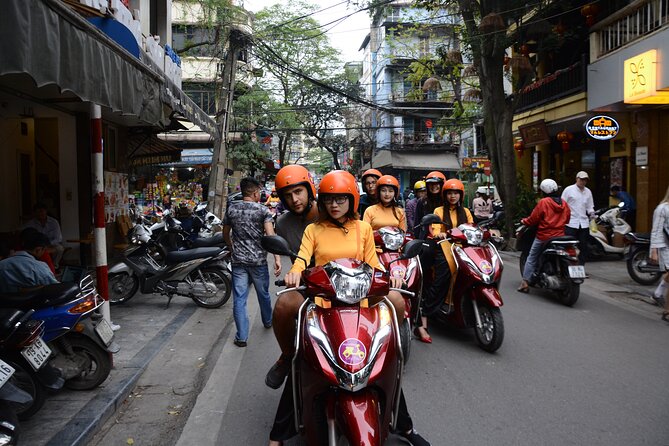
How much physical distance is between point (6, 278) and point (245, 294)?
7.37 ft

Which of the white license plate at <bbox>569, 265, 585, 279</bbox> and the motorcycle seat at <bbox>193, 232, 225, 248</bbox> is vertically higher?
the motorcycle seat at <bbox>193, 232, 225, 248</bbox>

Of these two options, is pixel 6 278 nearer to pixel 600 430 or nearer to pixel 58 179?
pixel 600 430

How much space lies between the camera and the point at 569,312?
698 centimetres

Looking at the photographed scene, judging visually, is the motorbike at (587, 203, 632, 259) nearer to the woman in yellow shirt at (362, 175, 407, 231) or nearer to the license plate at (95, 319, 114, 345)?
the woman in yellow shirt at (362, 175, 407, 231)

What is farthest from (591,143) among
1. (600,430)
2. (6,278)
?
(6,278)

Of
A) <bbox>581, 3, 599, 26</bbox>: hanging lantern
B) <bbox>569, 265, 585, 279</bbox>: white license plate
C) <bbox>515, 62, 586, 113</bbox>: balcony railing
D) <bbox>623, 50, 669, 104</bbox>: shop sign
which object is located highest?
<bbox>581, 3, 599, 26</bbox>: hanging lantern

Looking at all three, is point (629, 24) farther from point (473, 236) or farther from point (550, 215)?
point (473, 236)

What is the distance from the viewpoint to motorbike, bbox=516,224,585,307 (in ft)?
23.1

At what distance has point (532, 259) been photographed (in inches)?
308

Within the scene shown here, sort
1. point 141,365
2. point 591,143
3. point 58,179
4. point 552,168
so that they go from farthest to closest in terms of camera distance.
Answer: point 552,168
point 591,143
point 58,179
point 141,365

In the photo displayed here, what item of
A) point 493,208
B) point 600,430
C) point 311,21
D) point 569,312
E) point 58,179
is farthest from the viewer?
point 311,21

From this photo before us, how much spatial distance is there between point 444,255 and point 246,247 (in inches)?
85.3

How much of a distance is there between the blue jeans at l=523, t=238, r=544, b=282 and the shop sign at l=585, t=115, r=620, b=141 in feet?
17.9

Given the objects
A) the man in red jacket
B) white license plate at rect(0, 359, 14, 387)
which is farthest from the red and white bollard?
the man in red jacket
